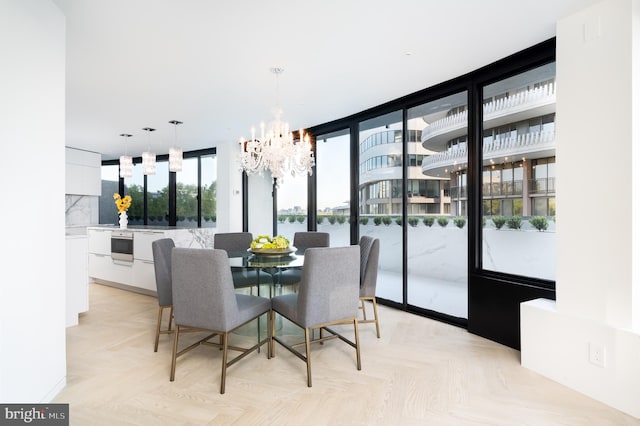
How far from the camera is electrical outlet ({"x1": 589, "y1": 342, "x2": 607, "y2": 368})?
2178mm

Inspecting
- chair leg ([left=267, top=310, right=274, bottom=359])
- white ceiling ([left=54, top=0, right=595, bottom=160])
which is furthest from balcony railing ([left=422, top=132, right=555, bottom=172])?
chair leg ([left=267, top=310, right=274, bottom=359])

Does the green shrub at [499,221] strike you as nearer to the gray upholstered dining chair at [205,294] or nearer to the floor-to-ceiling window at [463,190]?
the floor-to-ceiling window at [463,190]

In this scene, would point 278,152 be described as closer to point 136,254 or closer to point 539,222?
point 539,222

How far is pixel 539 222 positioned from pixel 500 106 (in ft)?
3.77

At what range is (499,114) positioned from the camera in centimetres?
327

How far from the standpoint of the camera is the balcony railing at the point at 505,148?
9.67 ft

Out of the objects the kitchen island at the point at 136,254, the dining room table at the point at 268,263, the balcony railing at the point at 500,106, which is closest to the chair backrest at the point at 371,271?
the dining room table at the point at 268,263

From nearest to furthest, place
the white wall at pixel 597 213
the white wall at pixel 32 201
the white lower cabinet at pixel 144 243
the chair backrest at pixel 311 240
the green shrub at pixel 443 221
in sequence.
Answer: the white wall at pixel 32 201 → the white wall at pixel 597 213 → the green shrub at pixel 443 221 → the chair backrest at pixel 311 240 → the white lower cabinet at pixel 144 243

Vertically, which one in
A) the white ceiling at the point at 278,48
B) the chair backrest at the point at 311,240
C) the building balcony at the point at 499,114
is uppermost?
the white ceiling at the point at 278,48

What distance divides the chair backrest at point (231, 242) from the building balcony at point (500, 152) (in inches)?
92.3

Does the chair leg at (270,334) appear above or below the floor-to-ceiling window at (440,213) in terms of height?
below

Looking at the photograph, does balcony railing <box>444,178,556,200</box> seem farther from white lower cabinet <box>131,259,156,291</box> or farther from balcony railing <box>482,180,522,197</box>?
white lower cabinet <box>131,259,156,291</box>

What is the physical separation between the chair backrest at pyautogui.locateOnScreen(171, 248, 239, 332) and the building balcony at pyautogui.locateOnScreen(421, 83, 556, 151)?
109 inches

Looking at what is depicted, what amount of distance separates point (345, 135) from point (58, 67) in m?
3.61
